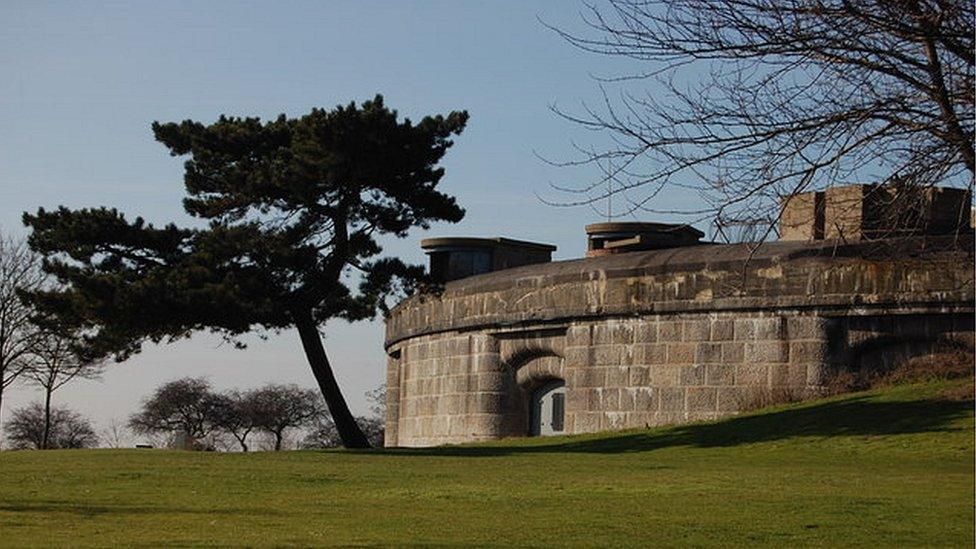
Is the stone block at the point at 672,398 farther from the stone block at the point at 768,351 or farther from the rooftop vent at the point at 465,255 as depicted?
the rooftop vent at the point at 465,255

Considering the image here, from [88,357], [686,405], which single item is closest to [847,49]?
[686,405]

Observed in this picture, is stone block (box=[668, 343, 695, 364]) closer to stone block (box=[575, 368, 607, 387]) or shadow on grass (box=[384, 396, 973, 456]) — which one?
stone block (box=[575, 368, 607, 387])

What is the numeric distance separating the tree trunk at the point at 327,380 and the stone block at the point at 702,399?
6421mm

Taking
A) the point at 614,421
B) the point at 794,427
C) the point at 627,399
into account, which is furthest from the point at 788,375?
the point at 614,421

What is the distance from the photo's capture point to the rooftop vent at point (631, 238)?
37.5 meters

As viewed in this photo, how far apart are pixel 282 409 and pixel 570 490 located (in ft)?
206

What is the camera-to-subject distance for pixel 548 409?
120 feet

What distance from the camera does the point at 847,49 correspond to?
441 inches

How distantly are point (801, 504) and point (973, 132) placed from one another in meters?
5.84

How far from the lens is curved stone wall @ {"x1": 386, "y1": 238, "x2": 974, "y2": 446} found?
30.8 m

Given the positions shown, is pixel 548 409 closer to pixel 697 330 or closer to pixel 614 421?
pixel 614 421

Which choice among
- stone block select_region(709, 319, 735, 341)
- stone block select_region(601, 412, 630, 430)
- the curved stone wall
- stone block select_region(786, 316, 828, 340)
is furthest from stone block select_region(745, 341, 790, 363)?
stone block select_region(601, 412, 630, 430)

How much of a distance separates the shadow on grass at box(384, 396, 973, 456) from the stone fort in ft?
5.83

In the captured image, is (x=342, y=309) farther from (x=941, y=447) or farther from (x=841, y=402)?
(x=941, y=447)
